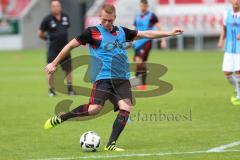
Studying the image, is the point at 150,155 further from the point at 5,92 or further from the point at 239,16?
the point at 5,92

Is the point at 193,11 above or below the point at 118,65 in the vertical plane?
below

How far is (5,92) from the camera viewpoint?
19.4m

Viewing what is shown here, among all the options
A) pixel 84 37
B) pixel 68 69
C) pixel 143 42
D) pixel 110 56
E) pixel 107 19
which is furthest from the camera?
pixel 143 42

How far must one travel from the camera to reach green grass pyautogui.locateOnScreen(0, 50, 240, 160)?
9820mm

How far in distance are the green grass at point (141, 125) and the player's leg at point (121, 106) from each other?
0.92 feet

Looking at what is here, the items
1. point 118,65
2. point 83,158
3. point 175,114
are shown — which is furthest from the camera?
point 175,114

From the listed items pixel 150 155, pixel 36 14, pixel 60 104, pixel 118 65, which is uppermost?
pixel 118 65

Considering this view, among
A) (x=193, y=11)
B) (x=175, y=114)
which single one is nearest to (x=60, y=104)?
(x=175, y=114)

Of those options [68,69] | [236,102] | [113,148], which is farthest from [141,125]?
[68,69]

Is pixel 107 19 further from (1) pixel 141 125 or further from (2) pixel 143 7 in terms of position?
(2) pixel 143 7

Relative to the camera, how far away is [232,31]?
15.7 meters

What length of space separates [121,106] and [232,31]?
6.36 metres

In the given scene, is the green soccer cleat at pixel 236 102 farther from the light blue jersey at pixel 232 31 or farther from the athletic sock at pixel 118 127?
the athletic sock at pixel 118 127

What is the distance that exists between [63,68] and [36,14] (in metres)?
30.0
